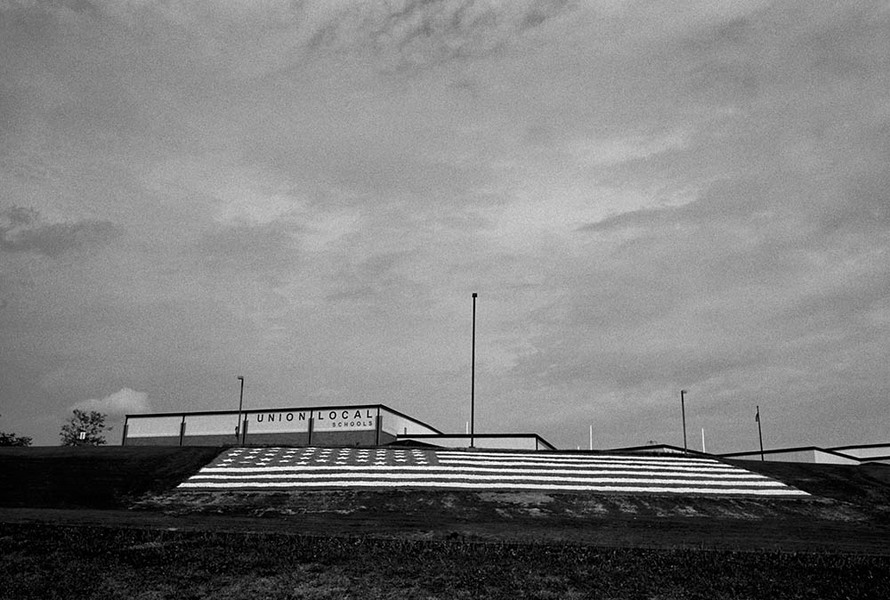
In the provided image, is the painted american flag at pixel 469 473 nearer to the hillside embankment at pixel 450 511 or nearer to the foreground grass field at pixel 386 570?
the hillside embankment at pixel 450 511

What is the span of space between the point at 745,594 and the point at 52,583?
16768mm

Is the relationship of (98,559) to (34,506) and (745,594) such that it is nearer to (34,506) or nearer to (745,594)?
(34,506)

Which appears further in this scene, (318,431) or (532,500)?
(318,431)

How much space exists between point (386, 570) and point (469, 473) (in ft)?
59.9

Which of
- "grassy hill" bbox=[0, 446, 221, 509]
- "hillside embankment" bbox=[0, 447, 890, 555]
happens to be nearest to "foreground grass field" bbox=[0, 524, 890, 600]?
"hillside embankment" bbox=[0, 447, 890, 555]

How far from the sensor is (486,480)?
3616cm

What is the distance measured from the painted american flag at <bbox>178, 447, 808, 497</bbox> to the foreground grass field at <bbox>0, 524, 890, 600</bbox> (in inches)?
466

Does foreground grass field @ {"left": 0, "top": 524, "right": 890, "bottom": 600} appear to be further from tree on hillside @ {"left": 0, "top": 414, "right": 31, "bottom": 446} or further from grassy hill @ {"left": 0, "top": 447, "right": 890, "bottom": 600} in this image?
tree on hillside @ {"left": 0, "top": 414, "right": 31, "bottom": 446}

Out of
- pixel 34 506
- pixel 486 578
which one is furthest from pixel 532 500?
pixel 34 506

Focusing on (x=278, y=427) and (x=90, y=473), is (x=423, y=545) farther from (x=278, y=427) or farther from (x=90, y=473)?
(x=278, y=427)

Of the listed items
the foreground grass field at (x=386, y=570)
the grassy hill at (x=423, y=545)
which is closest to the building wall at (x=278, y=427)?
the grassy hill at (x=423, y=545)

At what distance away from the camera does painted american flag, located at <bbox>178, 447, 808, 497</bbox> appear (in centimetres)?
3481

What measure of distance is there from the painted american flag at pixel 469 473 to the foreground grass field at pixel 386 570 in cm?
1184

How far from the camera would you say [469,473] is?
124 feet
